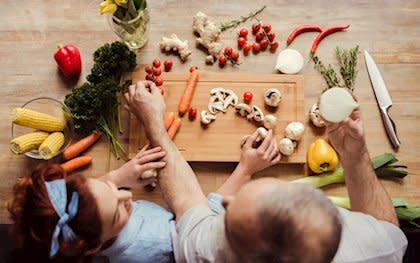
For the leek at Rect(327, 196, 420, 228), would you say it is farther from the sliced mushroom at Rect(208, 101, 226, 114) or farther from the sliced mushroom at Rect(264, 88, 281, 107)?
the sliced mushroom at Rect(208, 101, 226, 114)

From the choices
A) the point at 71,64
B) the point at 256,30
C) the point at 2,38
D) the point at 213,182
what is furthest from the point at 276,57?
the point at 2,38

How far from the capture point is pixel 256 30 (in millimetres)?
1751

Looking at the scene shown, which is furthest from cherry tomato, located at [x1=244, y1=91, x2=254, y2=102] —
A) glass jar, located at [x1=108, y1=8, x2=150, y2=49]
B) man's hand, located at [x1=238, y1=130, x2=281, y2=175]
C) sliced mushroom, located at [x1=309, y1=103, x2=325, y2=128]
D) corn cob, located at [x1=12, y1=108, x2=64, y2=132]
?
corn cob, located at [x1=12, y1=108, x2=64, y2=132]

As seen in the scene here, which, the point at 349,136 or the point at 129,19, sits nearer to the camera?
the point at 349,136

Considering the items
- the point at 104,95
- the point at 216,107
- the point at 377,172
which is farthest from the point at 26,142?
the point at 377,172

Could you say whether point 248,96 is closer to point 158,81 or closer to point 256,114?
point 256,114

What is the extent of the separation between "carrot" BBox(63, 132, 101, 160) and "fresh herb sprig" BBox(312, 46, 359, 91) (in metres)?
0.88

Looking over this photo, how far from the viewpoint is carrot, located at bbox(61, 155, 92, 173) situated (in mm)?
1612

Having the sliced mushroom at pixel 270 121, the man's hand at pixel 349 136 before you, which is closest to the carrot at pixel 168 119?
the sliced mushroom at pixel 270 121

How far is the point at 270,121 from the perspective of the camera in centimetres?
160

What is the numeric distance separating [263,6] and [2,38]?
1042 mm

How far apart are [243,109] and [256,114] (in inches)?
2.0

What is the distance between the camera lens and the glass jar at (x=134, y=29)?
1586 mm

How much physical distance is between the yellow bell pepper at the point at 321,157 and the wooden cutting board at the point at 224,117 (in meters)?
0.03
